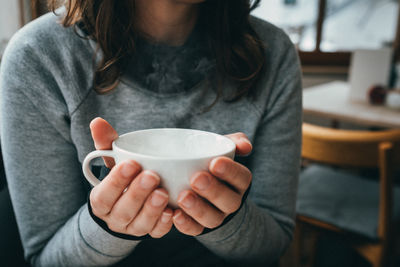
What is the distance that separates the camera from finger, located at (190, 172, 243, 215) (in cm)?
36

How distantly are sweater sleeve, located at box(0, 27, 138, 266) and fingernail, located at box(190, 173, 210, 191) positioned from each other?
0.87 feet

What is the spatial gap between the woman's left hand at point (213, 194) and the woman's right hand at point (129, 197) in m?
0.02

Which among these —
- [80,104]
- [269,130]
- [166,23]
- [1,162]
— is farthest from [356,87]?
[1,162]

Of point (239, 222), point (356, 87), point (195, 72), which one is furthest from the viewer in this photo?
point (356, 87)

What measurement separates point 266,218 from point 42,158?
0.42 meters

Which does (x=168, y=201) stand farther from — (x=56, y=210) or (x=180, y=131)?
(x=56, y=210)

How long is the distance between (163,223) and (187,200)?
2.4 inches

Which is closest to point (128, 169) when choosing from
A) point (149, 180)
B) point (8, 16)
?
point (149, 180)

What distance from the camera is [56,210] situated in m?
0.63

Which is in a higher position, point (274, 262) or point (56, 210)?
point (56, 210)

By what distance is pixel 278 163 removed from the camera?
0.70 m

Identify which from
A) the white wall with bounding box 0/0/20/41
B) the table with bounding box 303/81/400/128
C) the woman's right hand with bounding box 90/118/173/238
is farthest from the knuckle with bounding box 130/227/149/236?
the table with bounding box 303/81/400/128

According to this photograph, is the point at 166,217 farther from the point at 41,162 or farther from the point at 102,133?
the point at 41,162

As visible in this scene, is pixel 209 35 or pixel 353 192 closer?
pixel 209 35
